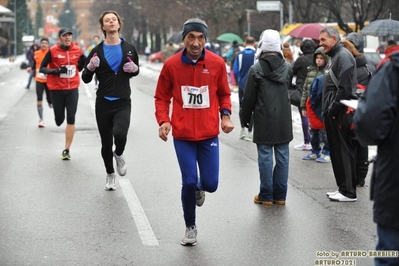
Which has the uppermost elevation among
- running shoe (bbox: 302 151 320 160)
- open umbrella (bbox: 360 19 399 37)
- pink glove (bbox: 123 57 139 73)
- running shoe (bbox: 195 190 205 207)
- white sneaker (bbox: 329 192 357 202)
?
pink glove (bbox: 123 57 139 73)

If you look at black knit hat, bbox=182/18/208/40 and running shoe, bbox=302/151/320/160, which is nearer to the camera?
black knit hat, bbox=182/18/208/40

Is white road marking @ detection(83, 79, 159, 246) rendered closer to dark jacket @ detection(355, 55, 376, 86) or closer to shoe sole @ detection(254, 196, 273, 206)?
shoe sole @ detection(254, 196, 273, 206)

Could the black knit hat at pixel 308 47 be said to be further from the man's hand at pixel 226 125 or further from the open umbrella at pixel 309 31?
the open umbrella at pixel 309 31

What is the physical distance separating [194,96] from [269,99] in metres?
1.98

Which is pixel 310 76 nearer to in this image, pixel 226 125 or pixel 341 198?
pixel 341 198

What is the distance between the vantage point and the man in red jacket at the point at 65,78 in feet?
39.7

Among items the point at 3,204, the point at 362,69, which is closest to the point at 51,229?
the point at 3,204

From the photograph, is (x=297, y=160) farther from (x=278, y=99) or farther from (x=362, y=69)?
(x=278, y=99)

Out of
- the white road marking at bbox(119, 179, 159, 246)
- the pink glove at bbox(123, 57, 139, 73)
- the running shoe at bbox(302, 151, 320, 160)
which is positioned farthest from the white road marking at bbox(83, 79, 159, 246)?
the running shoe at bbox(302, 151, 320, 160)

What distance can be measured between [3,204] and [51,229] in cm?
141

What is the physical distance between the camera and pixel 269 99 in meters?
8.71

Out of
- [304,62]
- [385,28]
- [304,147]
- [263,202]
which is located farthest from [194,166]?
[385,28]

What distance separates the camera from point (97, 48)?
368 inches

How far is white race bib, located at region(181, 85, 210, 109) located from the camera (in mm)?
6879
